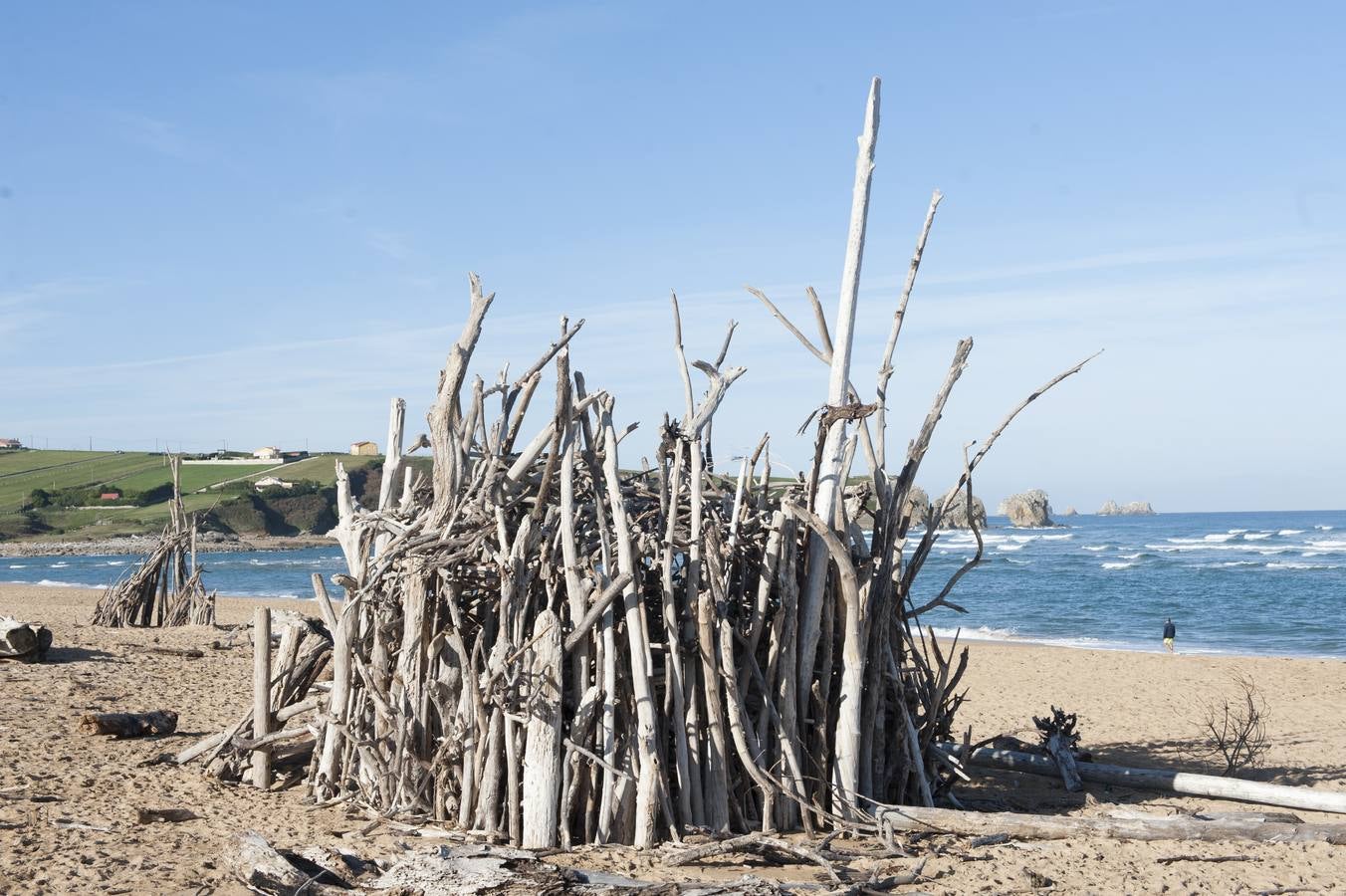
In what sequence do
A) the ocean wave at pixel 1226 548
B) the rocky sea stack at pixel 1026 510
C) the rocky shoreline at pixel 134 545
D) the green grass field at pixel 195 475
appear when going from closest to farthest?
the ocean wave at pixel 1226 548 < the rocky shoreline at pixel 134 545 < the green grass field at pixel 195 475 < the rocky sea stack at pixel 1026 510

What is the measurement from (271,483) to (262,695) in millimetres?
68895

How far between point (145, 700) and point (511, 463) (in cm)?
554

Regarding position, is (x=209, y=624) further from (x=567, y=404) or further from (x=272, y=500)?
(x=272, y=500)

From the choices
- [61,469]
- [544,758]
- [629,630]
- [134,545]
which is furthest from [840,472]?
[61,469]

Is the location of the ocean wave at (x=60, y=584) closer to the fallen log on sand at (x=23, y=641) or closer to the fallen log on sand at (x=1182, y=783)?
the fallen log on sand at (x=23, y=641)

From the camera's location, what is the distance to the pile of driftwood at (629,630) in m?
5.21

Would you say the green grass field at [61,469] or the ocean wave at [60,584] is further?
the green grass field at [61,469]

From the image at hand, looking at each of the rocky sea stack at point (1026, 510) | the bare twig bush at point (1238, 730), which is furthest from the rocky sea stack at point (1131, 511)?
the bare twig bush at point (1238, 730)

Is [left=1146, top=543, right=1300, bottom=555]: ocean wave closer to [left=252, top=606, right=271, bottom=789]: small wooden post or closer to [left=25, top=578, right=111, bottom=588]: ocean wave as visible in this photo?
[left=25, top=578, right=111, bottom=588]: ocean wave

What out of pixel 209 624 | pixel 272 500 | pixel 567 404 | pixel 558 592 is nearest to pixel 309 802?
pixel 558 592

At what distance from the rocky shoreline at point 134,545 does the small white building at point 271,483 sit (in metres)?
3.66

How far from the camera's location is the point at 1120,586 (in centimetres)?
3325

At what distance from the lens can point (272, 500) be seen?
70812 mm

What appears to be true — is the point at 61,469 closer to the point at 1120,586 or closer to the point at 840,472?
the point at 1120,586
